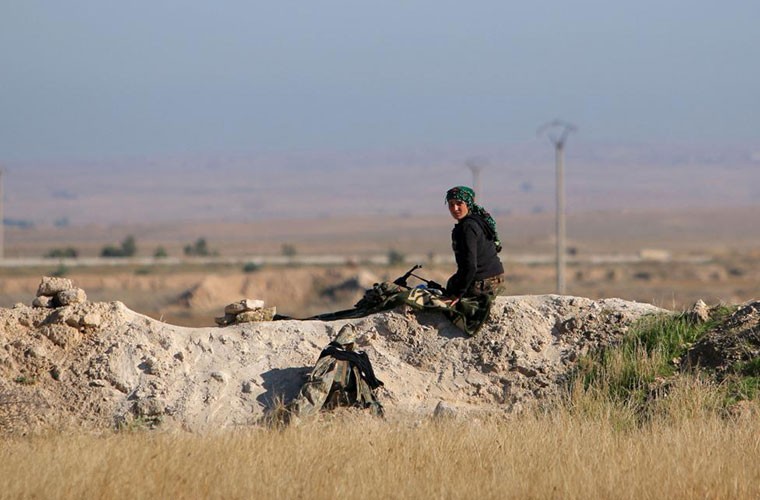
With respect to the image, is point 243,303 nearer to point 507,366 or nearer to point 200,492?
point 507,366

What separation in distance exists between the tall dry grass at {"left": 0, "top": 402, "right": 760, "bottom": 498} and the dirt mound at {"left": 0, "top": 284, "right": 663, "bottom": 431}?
89 centimetres

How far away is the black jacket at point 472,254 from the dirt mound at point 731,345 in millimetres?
2007

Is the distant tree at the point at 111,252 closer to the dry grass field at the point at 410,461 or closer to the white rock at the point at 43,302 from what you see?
the white rock at the point at 43,302

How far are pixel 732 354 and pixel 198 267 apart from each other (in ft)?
166

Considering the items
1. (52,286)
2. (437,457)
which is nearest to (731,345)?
(437,457)

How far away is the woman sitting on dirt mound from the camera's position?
12.5 meters

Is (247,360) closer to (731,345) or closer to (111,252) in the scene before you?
(731,345)

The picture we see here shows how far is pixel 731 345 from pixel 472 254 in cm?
250

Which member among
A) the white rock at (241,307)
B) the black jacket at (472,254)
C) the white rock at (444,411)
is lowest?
the white rock at (444,411)

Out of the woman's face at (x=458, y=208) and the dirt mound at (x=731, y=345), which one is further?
the woman's face at (x=458, y=208)

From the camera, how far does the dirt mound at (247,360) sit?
11.9 meters

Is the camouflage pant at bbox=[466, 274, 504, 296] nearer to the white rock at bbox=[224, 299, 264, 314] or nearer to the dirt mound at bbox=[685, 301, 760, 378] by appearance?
the dirt mound at bbox=[685, 301, 760, 378]

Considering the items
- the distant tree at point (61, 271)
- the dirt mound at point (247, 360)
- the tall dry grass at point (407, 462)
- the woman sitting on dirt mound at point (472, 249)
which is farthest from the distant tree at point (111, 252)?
the tall dry grass at point (407, 462)

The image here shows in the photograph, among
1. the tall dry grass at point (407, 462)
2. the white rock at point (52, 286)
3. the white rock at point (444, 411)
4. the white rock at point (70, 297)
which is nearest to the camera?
the tall dry grass at point (407, 462)
